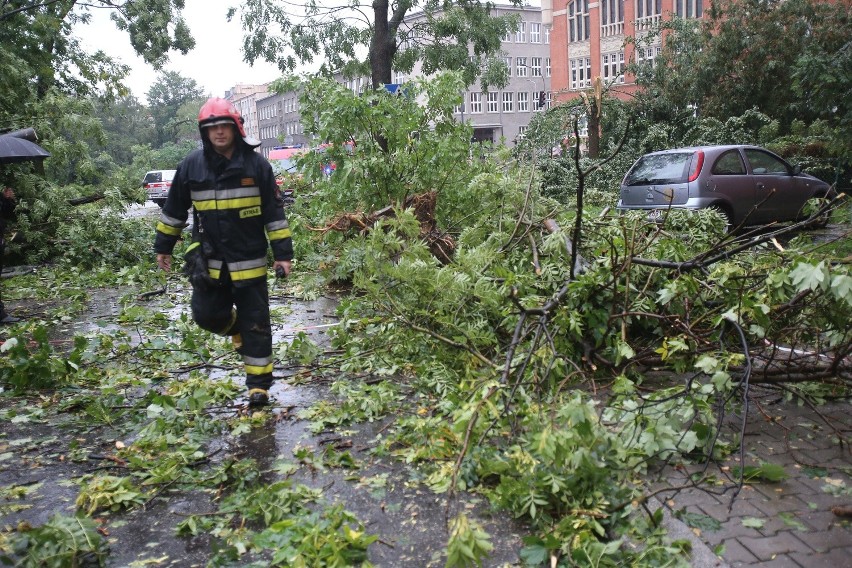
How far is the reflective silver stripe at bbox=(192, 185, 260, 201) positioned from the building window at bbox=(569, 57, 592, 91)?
4702 centimetres

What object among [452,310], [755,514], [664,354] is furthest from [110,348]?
[755,514]

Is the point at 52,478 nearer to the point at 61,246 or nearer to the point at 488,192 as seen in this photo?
the point at 488,192

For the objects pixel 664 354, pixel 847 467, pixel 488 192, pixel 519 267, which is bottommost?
pixel 847 467

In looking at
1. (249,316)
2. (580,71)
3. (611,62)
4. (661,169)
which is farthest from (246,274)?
(580,71)

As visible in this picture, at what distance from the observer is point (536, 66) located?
68.5 metres

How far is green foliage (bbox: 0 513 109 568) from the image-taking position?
Answer: 9.19ft

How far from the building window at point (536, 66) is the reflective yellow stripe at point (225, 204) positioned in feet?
220

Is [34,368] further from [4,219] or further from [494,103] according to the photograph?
[494,103]

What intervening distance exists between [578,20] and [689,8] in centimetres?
832

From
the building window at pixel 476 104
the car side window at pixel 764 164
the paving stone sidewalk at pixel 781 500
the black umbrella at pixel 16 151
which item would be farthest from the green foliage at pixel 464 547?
the building window at pixel 476 104

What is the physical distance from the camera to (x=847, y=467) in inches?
140

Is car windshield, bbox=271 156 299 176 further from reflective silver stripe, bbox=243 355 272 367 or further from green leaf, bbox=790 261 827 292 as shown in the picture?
green leaf, bbox=790 261 827 292

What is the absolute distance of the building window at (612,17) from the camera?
4553 centimetres

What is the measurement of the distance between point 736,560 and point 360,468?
1.86 metres
